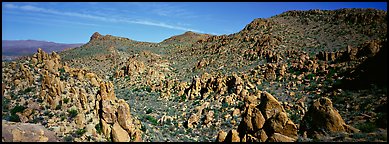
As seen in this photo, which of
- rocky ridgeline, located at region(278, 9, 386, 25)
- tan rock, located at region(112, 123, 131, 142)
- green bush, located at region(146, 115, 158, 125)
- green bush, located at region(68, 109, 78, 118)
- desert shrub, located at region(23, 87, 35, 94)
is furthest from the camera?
rocky ridgeline, located at region(278, 9, 386, 25)

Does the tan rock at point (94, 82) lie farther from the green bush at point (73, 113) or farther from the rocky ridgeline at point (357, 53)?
the rocky ridgeline at point (357, 53)

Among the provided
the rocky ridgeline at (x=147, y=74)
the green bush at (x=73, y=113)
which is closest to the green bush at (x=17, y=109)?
the green bush at (x=73, y=113)

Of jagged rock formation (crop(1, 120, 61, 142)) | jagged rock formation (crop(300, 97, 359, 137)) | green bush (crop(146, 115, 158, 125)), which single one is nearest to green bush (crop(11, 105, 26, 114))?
jagged rock formation (crop(1, 120, 61, 142))

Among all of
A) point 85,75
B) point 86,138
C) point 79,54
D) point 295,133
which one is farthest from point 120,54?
point 295,133

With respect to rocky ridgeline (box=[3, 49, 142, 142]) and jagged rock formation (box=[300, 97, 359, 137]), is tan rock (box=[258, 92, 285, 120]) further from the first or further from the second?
rocky ridgeline (box=[3, 49, 142, 142])

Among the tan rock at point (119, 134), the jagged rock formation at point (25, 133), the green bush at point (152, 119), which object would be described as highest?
the jagged rock formation at point (25, 133)

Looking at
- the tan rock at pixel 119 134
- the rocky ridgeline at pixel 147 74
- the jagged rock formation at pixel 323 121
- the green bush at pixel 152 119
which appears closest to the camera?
the jagged rock formation at pixel 323 121

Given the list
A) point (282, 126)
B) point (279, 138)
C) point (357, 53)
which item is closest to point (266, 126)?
point (282, 126)

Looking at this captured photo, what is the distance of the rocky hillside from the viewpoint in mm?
13719

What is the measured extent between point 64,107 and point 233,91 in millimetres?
16203

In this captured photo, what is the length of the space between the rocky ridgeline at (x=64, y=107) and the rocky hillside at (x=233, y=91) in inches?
2.4

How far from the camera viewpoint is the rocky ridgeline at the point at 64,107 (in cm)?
1436

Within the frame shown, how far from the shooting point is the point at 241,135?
14.2 meters

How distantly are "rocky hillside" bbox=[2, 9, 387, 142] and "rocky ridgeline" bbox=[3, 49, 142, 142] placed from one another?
0.20 feet
